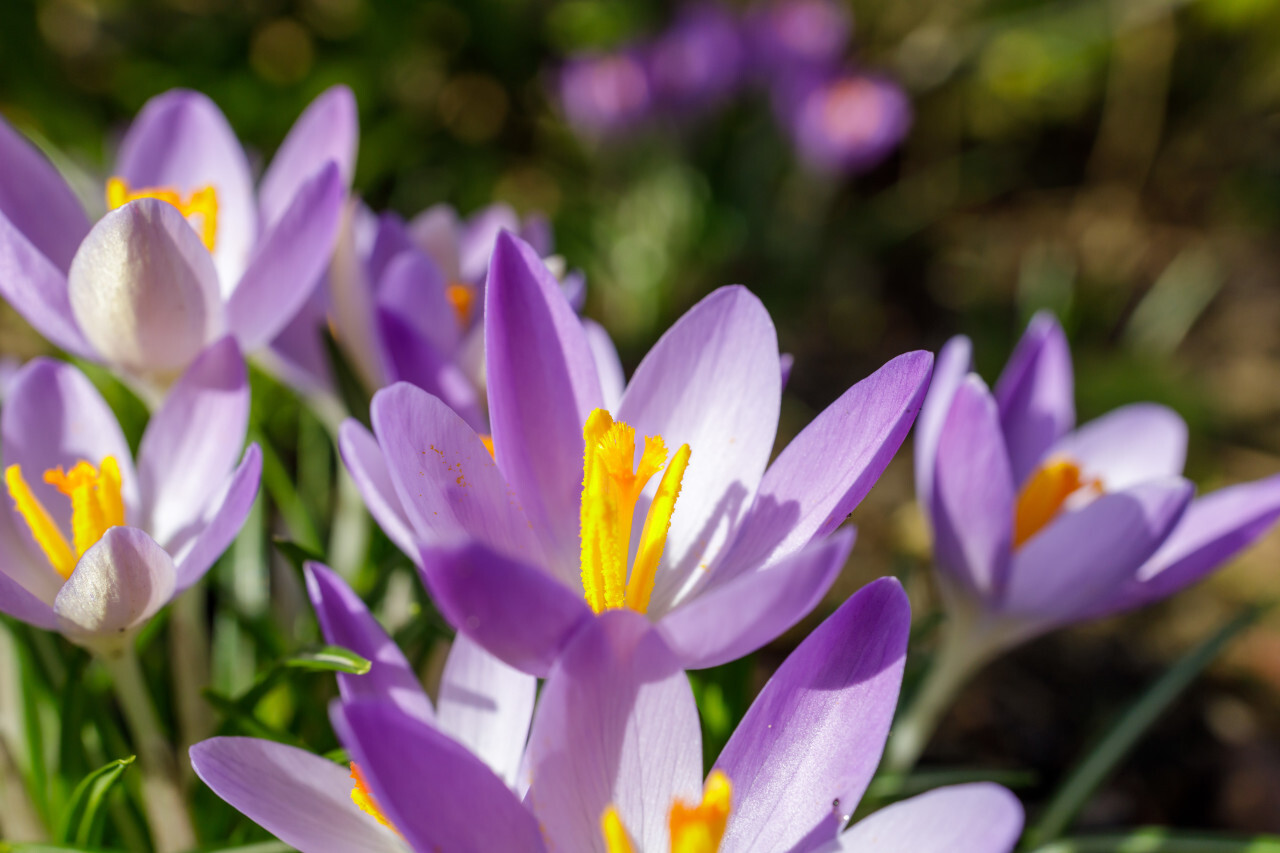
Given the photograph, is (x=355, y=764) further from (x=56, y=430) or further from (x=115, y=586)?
(x=56, y=430)

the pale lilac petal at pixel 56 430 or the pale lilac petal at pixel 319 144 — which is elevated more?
the pale lilac petal at pixel 319 144

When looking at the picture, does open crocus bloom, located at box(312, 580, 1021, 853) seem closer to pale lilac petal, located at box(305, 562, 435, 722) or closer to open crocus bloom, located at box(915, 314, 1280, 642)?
pale lilac petal, located at box(305, 562, 435, 722)

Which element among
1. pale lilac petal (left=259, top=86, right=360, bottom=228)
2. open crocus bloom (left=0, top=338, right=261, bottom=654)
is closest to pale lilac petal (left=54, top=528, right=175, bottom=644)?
open crocus bloom (left=0, top=338, right=261, bottom=654)

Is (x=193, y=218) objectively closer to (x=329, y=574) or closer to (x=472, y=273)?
(x=472, y=273)

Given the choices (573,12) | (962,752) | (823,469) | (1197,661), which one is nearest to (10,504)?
(823,469)

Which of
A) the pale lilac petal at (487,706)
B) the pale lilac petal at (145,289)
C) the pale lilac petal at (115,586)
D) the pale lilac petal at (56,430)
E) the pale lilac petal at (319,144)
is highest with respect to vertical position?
the pale lilac petal at (319,144)

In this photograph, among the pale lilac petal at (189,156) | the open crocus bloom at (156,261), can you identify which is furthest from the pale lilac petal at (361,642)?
the pale lilac petal at (189,156)

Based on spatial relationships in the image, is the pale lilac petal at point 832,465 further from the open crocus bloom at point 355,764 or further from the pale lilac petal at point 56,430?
the pale lilac petal at point 56,430
